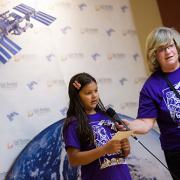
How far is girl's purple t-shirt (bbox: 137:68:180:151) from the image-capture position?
1.72 meters

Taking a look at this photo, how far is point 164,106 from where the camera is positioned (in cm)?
175

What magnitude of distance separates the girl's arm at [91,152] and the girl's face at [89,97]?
9.4 inches

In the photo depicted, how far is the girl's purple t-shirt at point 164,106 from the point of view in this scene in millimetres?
1720

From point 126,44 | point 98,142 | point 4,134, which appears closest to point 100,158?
point 98,142

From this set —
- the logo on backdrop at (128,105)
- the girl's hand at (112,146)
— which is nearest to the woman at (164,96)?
the girl's hand at (112,146)

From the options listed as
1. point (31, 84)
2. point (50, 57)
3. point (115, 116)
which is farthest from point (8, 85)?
point (115, 116)

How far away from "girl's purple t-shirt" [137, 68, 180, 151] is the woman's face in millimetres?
30

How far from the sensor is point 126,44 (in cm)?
309

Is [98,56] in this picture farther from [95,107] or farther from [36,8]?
[95,107]

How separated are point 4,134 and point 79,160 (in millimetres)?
838

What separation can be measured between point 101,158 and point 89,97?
0.31m

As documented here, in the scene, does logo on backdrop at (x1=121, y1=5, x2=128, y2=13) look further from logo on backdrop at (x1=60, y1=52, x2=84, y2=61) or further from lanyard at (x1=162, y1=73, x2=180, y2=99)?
lanyard at (x1=162, y1=73, x2=180, y2=99)

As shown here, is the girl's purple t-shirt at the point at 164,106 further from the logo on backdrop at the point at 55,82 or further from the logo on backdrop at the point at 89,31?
the logo on backdrop at the point at 89,31

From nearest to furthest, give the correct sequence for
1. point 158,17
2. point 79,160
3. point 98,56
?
point 79,160, point 98,56, point 158,17
